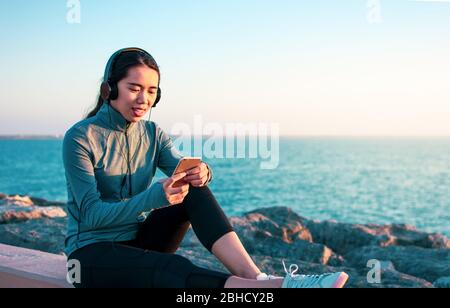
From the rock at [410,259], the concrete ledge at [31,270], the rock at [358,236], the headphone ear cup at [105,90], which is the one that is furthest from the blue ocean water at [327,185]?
the headphone ear cup at [105,90]

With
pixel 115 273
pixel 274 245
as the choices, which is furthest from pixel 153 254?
pixel 274 245

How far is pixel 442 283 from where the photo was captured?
475cm

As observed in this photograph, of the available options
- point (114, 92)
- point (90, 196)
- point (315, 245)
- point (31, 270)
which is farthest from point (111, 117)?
point (315, 245)

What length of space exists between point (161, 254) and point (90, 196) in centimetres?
39

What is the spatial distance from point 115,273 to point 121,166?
504mm

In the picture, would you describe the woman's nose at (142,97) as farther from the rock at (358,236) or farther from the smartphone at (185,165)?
the rock at (358,236)

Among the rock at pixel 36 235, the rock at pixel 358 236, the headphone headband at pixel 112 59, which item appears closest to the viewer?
the headphone headband at pixel 112 59

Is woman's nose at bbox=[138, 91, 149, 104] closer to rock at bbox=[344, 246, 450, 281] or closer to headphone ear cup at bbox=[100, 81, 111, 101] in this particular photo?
headphone ear cup at bbox=[100, 81, 111, 101]

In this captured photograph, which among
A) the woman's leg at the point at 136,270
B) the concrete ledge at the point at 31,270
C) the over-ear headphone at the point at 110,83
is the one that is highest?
the over-ear headphone at the point at 110,83

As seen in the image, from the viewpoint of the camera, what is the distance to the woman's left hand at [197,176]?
2.55 metres

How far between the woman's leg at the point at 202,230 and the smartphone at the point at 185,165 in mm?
158

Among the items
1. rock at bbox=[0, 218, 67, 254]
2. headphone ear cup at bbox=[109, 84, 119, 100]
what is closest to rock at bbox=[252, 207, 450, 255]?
rock at bbox=[0, 218, 67, 254]

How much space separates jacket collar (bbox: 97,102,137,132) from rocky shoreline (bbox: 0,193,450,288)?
2157 mm
